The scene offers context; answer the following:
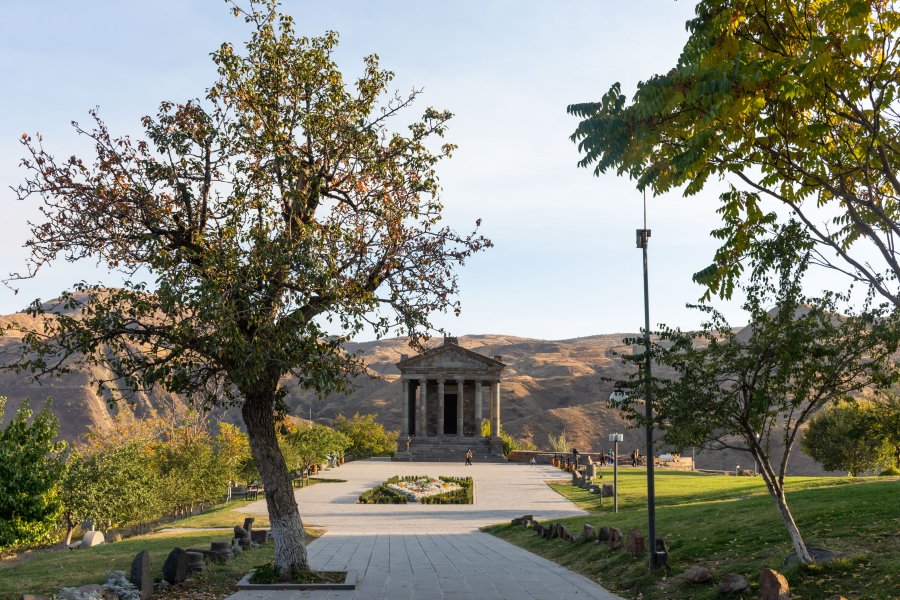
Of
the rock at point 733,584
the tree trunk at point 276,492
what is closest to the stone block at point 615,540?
the rock at point 733,584

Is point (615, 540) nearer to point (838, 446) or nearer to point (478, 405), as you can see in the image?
point (838, 446)

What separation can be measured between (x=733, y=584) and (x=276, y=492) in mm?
8007

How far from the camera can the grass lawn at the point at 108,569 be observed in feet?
44.3

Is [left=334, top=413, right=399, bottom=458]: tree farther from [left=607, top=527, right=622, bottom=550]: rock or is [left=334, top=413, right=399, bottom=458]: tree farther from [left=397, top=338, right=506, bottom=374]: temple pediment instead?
[left=607, top=527, right=622, bottom=550]: rock

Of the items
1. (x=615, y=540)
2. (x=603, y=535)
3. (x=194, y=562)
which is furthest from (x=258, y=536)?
(x=615, y=540)

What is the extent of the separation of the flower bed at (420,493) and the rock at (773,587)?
27.4 meters

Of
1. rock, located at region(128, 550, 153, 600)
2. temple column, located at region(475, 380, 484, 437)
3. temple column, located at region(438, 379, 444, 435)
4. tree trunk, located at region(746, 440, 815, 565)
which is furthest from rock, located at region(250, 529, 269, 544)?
temple column, located at region(475, 380, 484, 437)

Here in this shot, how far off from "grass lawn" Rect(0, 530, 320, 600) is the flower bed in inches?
690

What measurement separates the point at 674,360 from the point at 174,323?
336 inches

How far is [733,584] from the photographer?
12.0 m

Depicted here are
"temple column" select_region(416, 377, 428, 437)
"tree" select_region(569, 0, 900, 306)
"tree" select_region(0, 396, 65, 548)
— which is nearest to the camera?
"tree" select_region(569, 0, 900, 306)

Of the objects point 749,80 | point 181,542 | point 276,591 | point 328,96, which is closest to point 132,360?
point 276,591

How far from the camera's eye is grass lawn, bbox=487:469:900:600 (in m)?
11.7

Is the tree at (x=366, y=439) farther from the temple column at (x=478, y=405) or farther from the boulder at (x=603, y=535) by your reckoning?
the boulder at (x=603, y=535)
